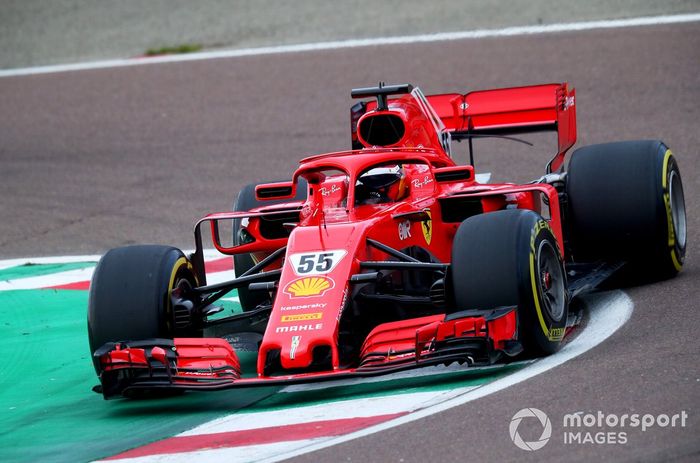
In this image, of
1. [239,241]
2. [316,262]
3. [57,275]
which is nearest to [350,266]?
[316,262]

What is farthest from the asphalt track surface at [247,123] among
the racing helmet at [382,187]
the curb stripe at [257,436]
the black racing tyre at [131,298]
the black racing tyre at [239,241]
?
the black racing tyre at [131,298]

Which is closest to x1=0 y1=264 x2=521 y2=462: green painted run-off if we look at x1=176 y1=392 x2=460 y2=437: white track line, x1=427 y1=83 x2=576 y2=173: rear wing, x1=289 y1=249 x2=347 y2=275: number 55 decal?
x1=176 y1=392 x2=460 y2=437: white track line

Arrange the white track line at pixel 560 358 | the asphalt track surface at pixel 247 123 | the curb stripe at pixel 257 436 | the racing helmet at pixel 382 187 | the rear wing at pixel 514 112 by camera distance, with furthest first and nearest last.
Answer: the asphalt track surface at pixel 247 123 < the rear wing at pixel 514 112 < the racing helmet at pixel 382 187 < the curb stripe at pixel 257 436 < the white track line at pixel 560 358

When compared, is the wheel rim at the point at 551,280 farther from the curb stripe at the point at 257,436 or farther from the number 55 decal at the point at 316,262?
the curb stripe at the point at 257,436

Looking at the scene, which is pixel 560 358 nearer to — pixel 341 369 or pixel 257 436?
pixel 341 369

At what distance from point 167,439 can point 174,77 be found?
13108 millimetres

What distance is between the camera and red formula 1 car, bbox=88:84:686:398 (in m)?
7.05

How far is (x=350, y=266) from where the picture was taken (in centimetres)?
735

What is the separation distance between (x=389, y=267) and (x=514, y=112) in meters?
3.57

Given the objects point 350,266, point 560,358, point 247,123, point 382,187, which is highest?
point 382,187

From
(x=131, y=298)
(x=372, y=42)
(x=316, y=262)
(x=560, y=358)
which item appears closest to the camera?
(x=560, y=358)

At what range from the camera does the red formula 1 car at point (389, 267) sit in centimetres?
705

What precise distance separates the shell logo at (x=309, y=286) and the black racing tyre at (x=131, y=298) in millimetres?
808

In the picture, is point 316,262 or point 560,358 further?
point 316,262
